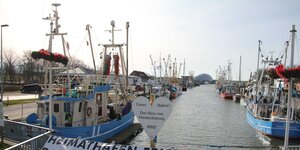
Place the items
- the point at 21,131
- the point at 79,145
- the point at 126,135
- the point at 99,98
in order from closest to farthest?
the point at 79,145, the point at 21,131, the point at 99,98, the point at 126,135

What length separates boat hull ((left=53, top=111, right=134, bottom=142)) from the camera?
1795 centimetres

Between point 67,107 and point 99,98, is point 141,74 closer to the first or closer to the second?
point 99,98

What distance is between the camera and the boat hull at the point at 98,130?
18.0 meters

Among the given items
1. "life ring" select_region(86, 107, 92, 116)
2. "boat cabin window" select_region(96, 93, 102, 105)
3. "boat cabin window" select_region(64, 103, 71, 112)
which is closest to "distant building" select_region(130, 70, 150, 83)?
"boat cabin window" select_region(96, 93, 102, 105)

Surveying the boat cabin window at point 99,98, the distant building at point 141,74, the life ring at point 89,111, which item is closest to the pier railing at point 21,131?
the life ring at point 89,111

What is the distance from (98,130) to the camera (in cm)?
2081

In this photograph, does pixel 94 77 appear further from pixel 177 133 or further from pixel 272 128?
pixel 272 128

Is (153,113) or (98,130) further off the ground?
(153,113)

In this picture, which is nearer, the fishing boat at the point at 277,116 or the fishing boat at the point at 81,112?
the fishing boat at the point at 81,112

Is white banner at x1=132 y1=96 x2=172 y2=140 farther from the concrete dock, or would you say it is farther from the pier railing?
the concrete dock

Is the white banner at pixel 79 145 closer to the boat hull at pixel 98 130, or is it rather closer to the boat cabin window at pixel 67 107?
the boat hull at pixel 98 130

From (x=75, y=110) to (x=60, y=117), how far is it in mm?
1055

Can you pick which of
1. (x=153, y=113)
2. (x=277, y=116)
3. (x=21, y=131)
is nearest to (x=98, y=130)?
(x=21, y=131)

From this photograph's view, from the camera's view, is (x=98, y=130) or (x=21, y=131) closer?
(x=21, y=131)
